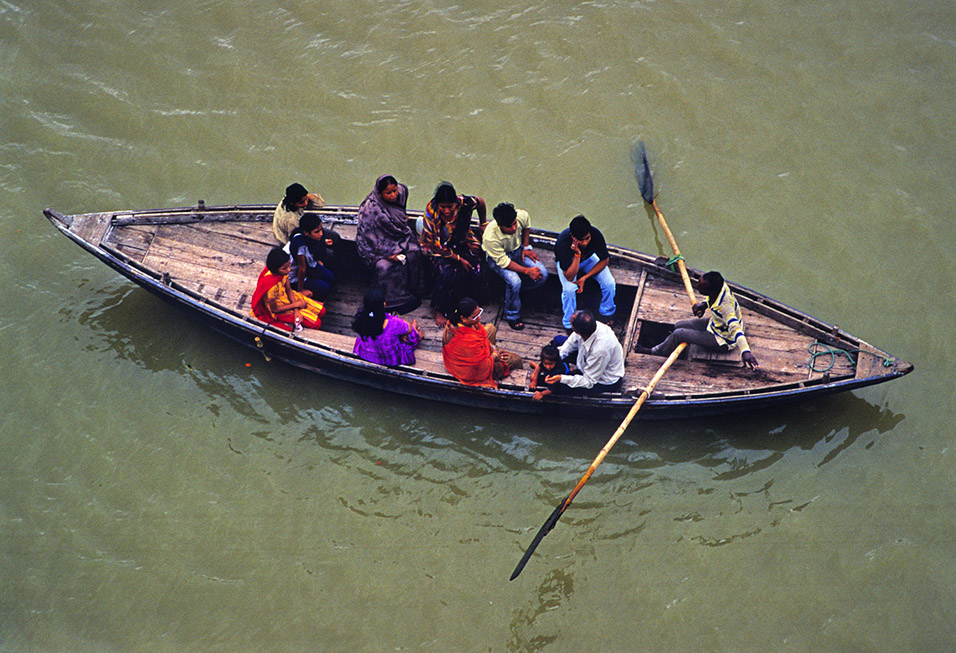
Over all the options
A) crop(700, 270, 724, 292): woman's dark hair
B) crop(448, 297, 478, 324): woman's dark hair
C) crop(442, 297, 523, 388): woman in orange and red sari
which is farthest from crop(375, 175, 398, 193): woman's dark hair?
crop(700, 270, 724, 292): woman's dark hair

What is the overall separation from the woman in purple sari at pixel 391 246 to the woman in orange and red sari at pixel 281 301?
785 millimetres

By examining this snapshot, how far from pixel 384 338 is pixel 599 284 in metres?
2.36

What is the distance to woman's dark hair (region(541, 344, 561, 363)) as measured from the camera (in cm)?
809

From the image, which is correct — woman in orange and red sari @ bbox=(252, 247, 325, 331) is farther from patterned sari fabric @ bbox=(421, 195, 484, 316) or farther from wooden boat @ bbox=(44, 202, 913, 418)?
patterned sari fabric @ bbox=(421, 195, 484, 316)

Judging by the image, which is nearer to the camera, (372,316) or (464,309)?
(464,309)

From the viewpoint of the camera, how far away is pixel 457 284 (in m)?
8.65

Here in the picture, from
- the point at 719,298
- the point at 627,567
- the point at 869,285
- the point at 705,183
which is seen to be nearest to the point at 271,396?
the point at 627,567

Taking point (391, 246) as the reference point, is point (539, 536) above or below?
below

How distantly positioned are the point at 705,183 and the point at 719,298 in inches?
111

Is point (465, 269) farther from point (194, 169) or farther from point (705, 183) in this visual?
point (194, 169)

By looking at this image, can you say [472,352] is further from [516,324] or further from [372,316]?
[516,324]

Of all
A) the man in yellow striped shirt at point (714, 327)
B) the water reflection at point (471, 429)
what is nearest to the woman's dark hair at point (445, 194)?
the water reflection at point (471, 429)

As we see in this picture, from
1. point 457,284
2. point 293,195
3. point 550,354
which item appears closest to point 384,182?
point 293,195

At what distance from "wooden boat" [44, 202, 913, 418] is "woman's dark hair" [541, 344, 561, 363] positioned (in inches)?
15.6
